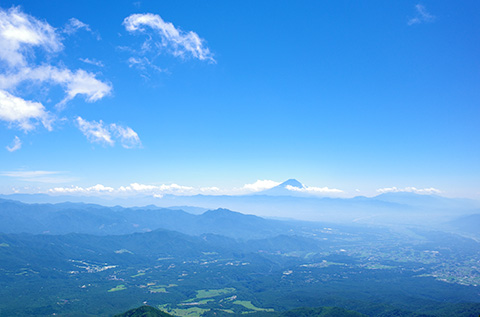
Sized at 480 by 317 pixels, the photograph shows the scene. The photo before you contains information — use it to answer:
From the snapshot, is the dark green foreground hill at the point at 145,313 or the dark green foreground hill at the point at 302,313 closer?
the dark green foreground hill at the point at 145,313

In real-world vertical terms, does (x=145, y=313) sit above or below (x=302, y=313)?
above

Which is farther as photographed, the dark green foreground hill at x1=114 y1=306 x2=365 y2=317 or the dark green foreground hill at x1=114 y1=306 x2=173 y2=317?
the dark green foreground hill at x1=114 y1=306 x2=365 y2=317

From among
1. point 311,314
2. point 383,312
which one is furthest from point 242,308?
point 383,312

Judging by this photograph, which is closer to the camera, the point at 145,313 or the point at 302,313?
the point at 145,313

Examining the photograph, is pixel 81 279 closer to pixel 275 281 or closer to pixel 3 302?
pixel 3 302

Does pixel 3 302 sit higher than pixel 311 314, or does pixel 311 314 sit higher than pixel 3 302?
pixel 311 314

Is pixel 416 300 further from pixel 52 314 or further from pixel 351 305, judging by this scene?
pixel 52 314

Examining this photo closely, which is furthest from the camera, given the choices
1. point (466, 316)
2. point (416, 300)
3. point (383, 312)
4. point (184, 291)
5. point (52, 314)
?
point (184, 291)

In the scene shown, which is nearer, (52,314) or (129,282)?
(52,314)

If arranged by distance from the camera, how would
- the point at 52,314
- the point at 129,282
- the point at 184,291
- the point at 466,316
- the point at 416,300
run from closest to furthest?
the point at 466,316, the point at 52,314, the point at 416,300, the point at 184,291, the point at 129,282

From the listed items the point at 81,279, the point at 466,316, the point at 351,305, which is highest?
the point at 466,316
